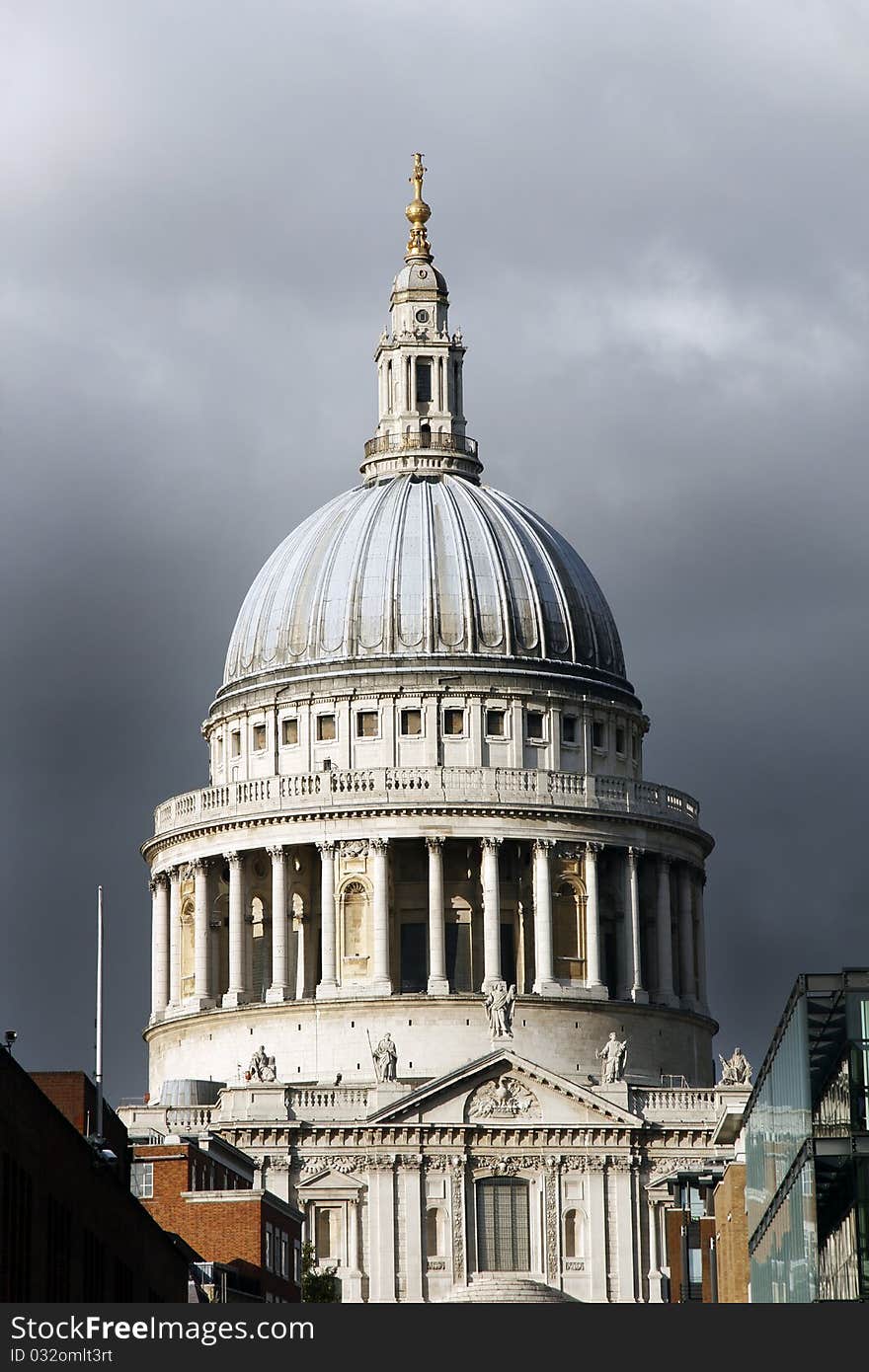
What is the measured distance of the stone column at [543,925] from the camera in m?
160

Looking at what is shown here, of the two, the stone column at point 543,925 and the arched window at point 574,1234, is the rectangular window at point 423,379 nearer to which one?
the stone column at point 543,925

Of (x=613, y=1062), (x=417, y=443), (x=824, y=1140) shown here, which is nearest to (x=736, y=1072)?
(x=613, y=1062)

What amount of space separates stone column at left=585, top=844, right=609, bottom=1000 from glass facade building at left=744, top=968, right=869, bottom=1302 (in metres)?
72.6

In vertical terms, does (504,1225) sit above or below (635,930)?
below

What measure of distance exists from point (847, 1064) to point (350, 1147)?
7236 cm

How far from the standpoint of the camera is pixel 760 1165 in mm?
96500

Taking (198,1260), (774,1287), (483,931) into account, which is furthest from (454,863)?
(774,1287)

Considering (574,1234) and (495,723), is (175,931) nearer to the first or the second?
(495,723)

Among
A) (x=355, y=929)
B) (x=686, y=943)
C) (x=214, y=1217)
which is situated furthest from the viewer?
(x=686, y=943)

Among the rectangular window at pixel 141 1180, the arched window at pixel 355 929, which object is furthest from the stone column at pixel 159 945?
the rectangular window at pixel 141 1180

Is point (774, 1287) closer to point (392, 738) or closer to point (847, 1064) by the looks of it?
point (847, 1064)

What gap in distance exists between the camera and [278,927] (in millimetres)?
161500

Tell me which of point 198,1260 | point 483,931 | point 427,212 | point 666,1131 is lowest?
point 198,1260

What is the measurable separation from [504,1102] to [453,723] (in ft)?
76.2
